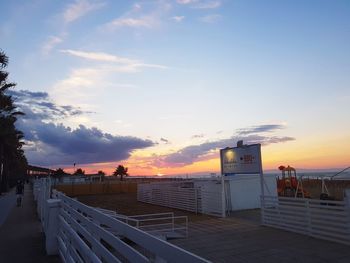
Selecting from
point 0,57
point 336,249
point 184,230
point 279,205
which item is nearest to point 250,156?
point 279,205

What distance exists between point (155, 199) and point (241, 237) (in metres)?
17.0

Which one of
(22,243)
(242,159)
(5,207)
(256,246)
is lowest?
(256,246)

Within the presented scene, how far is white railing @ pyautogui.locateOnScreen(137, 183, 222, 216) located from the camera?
20.7 m

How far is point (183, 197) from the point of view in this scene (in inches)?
974

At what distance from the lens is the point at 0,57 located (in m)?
22.8

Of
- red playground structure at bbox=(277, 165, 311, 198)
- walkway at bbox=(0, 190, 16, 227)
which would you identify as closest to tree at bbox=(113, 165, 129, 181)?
walkway at bbox=(0, 190, 16, 227)

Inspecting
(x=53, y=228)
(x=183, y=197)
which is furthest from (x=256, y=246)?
(x=183, y=197)

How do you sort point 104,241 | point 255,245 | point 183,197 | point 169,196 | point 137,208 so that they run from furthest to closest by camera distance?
point 169,196, point 137,208, point 183,197, point 255,245, point 104,241

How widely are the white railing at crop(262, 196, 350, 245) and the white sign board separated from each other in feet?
6.52

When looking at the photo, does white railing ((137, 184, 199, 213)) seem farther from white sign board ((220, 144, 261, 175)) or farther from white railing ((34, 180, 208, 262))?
white railing ((34, 180, 208, 262))

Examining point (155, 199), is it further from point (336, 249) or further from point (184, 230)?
point (336, 249)

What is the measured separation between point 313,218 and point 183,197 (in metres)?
12.2

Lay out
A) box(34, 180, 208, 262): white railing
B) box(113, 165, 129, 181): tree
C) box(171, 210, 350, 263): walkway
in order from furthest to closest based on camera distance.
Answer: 1. box(113, 165, 129, 181): tree
2. box(171, 210, 350, 263): walkway
3. box(34, 180, 208, 262): white railing

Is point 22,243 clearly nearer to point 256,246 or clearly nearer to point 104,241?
point 256,246
